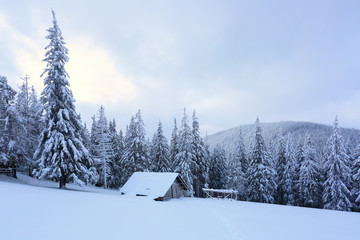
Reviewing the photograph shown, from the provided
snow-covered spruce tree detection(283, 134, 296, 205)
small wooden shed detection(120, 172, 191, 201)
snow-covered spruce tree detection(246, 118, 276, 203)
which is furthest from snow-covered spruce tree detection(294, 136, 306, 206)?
small wooden shed detection(120, 172, 191, 201)

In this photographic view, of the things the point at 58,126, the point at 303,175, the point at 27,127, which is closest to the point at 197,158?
the point at 303,175

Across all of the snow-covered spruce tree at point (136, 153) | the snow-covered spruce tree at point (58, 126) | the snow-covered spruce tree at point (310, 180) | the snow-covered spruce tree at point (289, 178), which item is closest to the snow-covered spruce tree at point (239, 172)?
the snow-covered spruce tree at point (289, 178)

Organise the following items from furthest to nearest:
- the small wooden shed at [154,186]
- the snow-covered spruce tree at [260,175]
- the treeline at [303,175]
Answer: the snow-covered spruce tree at [260,175], the treeline at [303,175], the small wooden shed at [154,186]

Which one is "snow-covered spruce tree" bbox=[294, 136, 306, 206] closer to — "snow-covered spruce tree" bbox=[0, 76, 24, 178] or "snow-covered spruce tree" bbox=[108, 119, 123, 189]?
"snow-covered spruce tree" bbox=[108, 119, 123, 189]

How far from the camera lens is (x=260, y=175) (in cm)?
3591

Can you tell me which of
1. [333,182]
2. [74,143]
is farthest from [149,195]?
[333,182]

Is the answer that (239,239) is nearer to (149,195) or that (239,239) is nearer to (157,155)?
(149,195)

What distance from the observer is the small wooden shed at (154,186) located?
2500 centimetres

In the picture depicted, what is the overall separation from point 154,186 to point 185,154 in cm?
1185

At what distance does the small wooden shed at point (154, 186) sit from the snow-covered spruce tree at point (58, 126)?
768cm

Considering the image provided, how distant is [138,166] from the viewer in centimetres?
3738

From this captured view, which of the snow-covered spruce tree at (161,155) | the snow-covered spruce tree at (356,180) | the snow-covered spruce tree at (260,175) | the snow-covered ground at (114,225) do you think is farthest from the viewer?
the snow-covered spruce tree at (161,155)

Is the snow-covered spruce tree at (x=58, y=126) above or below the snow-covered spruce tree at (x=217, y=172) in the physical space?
above

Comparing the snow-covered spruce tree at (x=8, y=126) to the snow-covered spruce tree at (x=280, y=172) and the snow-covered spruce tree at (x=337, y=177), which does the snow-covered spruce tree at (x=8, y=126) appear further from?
the snow-covered spruce tree at (x=337, y=177)
